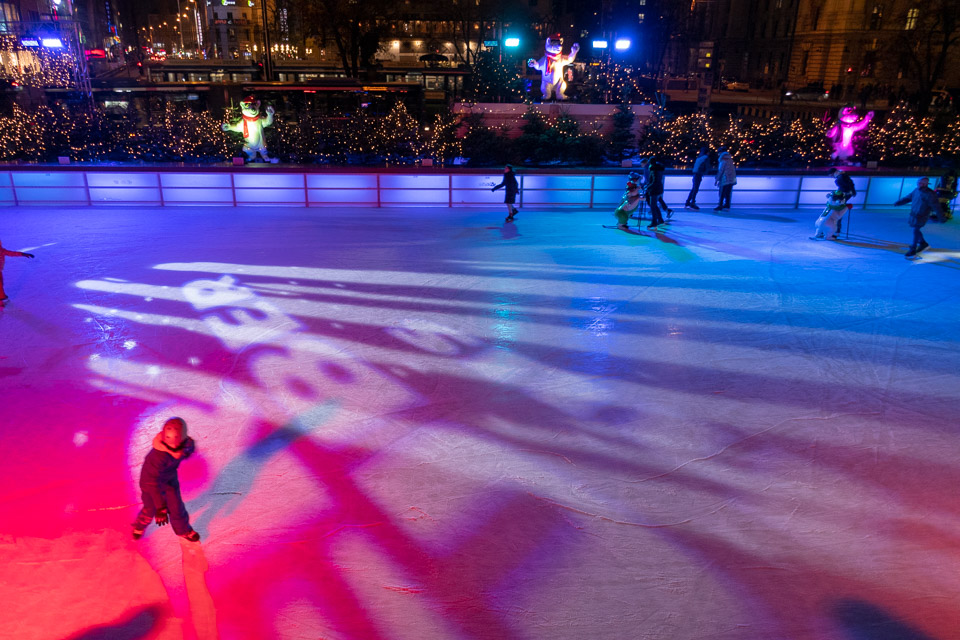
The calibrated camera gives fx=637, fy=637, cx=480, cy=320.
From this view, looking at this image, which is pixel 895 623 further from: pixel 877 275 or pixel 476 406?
pixel 877 275

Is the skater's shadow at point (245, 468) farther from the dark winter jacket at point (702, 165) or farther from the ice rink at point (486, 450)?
the dark winter jacket at point (702, 165)

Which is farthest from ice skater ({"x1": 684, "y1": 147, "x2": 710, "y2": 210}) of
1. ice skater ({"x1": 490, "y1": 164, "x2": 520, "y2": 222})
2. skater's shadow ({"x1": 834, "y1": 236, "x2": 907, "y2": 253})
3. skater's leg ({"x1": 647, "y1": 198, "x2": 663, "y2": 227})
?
ice skater ({"x1": 490, "y1": 164, "x2": 520, "y2": 222})

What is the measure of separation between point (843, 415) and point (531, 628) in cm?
410

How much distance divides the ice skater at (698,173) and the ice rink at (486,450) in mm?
5096

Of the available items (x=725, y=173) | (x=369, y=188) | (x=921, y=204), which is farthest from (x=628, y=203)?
(x=369, y=188)

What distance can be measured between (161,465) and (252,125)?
1717 centimetres

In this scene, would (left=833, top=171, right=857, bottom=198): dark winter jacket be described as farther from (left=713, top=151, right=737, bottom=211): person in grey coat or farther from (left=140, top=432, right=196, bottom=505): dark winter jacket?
(left=140, top=432, right=196, bottom=505): dark winter jacket

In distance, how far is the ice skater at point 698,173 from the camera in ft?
49.3

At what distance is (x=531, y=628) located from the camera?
3.74 meters

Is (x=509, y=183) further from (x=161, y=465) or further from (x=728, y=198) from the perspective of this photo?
(x=161, y=465)

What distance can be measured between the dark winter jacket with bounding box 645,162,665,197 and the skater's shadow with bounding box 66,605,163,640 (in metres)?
11.7

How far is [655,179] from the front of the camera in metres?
13.1

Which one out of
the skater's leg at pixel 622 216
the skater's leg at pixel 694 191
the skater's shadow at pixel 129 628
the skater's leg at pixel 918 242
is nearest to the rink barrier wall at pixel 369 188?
the skater's leg at pixel 694 191

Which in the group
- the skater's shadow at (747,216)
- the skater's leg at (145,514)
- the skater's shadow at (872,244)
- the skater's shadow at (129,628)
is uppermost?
the skater's shadow at (747,216)
